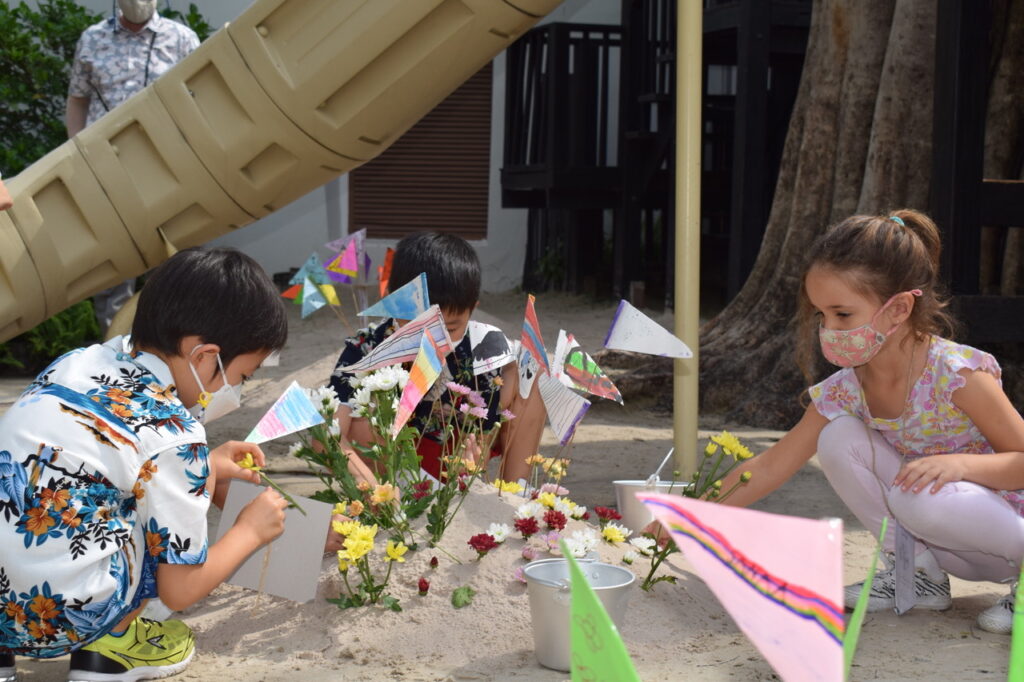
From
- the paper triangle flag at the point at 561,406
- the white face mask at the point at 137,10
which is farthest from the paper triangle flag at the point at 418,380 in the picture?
the white face mask at the point at 137,10

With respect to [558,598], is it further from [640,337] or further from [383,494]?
[640,337]

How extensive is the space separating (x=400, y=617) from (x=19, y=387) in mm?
4366

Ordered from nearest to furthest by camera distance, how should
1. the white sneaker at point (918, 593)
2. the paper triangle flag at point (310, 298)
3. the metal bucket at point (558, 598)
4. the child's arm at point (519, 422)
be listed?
the metal bucket at point (558, 598) < the white sneaker at point (918, 593) < the child's arm at point (519, 422) < the paper triangle flag at point (310, 298)

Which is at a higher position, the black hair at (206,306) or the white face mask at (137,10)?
the white face mask at (137,10)

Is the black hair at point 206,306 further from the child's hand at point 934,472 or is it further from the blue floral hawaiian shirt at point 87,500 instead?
the child's hand at point 934,472

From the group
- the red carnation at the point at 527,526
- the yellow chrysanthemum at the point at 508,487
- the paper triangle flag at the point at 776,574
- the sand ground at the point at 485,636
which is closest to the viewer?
the paper triangle flag at the point at 776,574

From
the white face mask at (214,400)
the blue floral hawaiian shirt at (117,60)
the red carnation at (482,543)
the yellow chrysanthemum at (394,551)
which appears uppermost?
the blue floral hawaiian shirt at (117,60)

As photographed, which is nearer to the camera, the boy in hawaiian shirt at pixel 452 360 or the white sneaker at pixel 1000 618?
the white sneaker at pixel 1000 618

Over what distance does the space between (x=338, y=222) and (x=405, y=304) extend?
6581mm

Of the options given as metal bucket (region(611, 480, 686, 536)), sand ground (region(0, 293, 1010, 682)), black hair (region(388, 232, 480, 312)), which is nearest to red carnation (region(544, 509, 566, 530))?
sand ground (region(0, 293, 1010, 682))

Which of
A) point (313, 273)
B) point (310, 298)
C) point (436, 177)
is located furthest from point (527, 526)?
point (436, 177)

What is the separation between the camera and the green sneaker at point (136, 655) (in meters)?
2.18

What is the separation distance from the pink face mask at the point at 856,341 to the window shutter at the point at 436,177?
7148mm

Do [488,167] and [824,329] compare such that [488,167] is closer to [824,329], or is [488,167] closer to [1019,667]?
[824,329]
